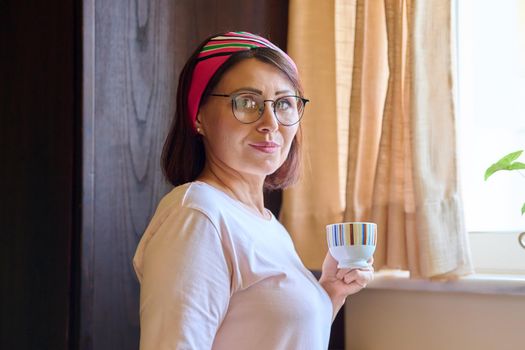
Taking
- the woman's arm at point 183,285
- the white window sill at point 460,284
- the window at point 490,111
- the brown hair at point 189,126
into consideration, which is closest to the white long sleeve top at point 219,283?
the woman's arm at point 183,285

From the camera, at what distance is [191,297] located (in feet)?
3.23

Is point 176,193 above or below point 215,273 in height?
above

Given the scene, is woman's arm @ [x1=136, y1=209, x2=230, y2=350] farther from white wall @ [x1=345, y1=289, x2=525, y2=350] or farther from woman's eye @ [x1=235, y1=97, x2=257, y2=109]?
white wall @ [x1=345, y1=289, x2=525, y2=350]

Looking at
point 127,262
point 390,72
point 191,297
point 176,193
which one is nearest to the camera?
point 191,297

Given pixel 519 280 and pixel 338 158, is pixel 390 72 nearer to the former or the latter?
pixel 338 158

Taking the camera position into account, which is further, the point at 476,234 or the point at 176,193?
the point at 476,234

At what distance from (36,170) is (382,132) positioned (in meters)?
0.84

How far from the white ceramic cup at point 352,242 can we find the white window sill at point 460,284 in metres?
0.55

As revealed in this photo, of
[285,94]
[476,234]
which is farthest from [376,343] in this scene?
[285,94]

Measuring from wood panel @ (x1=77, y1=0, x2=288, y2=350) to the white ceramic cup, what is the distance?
501 millimetres

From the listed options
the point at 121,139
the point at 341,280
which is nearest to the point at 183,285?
the point at 341,280

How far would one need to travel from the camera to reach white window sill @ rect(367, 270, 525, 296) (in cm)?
167

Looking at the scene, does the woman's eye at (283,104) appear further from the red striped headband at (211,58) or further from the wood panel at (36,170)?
the wood panel at (36,170)

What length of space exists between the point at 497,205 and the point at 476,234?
0.35 feet
